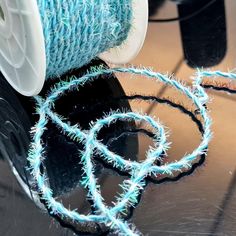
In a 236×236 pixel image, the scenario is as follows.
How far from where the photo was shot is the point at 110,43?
86 cm

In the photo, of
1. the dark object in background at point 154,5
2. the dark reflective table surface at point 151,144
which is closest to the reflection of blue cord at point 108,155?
the dark reflective table surface at point 151,144

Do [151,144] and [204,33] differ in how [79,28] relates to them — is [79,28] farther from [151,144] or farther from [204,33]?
[204,33]

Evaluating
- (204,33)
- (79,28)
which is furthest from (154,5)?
(79,28)

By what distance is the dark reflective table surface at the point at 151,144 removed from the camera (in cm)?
70

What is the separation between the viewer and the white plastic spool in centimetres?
73

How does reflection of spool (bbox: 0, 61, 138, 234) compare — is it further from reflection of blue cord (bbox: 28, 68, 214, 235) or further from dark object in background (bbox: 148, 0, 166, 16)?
dark object in background (bbox: 148, 0, 166, 16)

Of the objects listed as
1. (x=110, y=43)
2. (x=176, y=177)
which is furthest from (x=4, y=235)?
(x=110, y=43)

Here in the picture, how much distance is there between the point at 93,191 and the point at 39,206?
3.1 inches

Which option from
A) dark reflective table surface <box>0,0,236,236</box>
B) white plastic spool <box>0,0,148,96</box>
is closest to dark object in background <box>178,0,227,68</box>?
dark reflective table surface <box>0,0,236,236</box>

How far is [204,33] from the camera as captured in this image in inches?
39.4

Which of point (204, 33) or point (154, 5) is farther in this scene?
point (154, 5)

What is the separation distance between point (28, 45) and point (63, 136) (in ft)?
0.49

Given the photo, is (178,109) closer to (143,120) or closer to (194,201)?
(143,120)

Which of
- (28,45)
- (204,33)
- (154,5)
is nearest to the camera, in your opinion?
(28,45)
